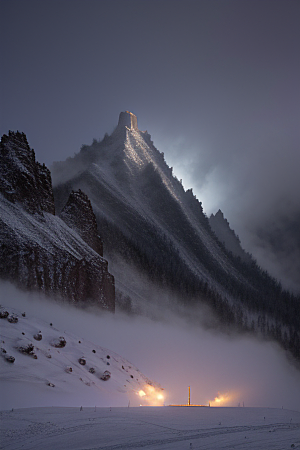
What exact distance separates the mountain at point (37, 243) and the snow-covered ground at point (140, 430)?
152ft

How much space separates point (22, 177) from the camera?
82.5m

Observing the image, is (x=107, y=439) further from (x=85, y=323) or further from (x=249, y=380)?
(x=249, y=380)

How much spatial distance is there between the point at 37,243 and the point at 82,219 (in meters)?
32.9

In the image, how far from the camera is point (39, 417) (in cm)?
2475

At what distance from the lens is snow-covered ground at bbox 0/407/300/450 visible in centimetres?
1914

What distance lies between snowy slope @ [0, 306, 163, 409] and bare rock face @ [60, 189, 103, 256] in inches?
2285

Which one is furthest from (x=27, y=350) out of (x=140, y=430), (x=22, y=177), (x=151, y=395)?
(x=22, y=177)

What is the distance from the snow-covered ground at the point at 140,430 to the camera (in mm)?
19141

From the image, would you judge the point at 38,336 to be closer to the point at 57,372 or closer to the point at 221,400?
the point at 57,372

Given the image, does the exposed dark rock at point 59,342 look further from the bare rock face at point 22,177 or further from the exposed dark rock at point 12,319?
the bare rock face at point 22,177

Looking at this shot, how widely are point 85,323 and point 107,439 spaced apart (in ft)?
196

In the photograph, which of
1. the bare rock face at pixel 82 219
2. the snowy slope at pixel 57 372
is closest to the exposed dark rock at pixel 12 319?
the snowy slope at pixel 57 372

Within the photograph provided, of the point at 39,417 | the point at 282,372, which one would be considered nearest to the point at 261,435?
the point at 39,417

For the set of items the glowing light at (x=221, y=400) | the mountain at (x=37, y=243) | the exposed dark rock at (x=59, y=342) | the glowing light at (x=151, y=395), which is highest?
the mountain at (x=37, y=243)
